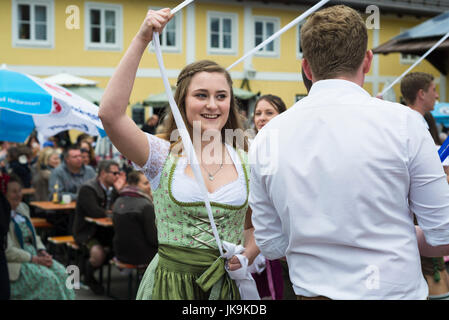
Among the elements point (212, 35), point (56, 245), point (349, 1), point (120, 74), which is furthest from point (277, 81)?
point (120, 74)

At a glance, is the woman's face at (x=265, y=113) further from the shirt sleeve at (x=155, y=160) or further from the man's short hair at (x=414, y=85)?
the shirt sleeve at (x=155, y=160)

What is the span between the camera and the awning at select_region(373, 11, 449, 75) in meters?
8.32

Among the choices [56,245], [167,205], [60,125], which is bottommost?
[56,245]

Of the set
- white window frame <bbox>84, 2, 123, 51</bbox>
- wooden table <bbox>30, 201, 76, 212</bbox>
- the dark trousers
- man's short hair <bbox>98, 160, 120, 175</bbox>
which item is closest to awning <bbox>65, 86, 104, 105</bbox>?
white window frame <bbox>84, 2, 123, 51</bbox>

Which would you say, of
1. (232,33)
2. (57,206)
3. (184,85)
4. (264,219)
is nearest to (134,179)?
(57,206)

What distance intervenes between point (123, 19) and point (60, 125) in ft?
41.8

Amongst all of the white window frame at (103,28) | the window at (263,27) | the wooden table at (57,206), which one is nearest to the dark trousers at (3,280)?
the wooden table at (57,206)

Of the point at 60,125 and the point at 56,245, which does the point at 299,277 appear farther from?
the point at 56,245

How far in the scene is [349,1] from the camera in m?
3.04

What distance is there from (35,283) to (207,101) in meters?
3.39

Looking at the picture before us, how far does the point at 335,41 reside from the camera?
1.58 meters

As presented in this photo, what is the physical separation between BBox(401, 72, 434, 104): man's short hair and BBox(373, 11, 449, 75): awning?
257cm

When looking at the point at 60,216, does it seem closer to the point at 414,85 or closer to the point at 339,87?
the point at 414,85
